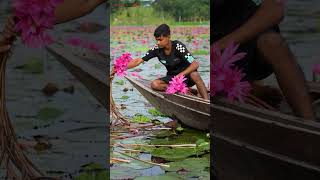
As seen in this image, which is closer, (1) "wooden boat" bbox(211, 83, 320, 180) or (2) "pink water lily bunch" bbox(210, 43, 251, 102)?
(1) "wooden boat" bbox(211, 83, 320, 180)

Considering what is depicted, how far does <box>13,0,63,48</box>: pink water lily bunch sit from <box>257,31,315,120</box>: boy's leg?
3.43ft

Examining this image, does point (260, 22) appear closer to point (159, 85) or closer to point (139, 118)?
point (159, 85)

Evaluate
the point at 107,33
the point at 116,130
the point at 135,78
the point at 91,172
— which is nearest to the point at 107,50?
the point at 107,33

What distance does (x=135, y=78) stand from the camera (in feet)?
8.42

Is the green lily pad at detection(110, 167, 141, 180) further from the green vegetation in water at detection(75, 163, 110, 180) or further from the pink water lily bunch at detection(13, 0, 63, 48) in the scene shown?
the pink water lily bunch at detection(13, 0, 63, 48)

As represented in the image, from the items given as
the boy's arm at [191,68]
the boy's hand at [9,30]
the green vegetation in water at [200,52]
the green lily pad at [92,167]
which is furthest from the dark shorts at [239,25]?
the boy's hand at [9,30]

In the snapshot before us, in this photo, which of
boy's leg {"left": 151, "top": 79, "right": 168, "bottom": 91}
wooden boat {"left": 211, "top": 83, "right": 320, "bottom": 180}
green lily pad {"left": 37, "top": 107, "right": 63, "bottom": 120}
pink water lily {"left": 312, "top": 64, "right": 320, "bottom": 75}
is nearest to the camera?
wooden boat {"left": 211, "top": 83, "right": 320, "bottom": 180}

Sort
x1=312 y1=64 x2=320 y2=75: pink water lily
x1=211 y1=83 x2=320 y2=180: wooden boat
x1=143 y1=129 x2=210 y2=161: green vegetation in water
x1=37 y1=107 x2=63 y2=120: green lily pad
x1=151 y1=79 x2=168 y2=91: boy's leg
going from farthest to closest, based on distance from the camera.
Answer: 1. x1=151 y1=79 x2=168 y2=91: boy's leg
2. x1=143 y1=129 x2=210 y2=161: green vegetation in water
3. x1=37 y1=107 x2=63 y2=120: green lily pad
4. x1=312 y1=64 x2=320 y2=75: pink water lily
5. x1=211 y1=83 x2=320 y2=180: wooden boat

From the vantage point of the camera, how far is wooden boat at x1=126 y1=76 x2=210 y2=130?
101 inches

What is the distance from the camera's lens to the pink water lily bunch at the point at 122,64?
250 centimetres

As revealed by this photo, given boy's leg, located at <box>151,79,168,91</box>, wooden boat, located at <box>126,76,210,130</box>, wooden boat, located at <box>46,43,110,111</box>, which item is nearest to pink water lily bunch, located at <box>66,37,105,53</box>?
wooden boat, located at <box>46,43,110,111</box>

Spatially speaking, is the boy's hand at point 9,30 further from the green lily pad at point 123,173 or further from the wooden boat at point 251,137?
the green lily pad at point 123,173

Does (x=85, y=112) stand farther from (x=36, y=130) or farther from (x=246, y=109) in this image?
(x=246, y=109)

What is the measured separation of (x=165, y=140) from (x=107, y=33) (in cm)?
66
